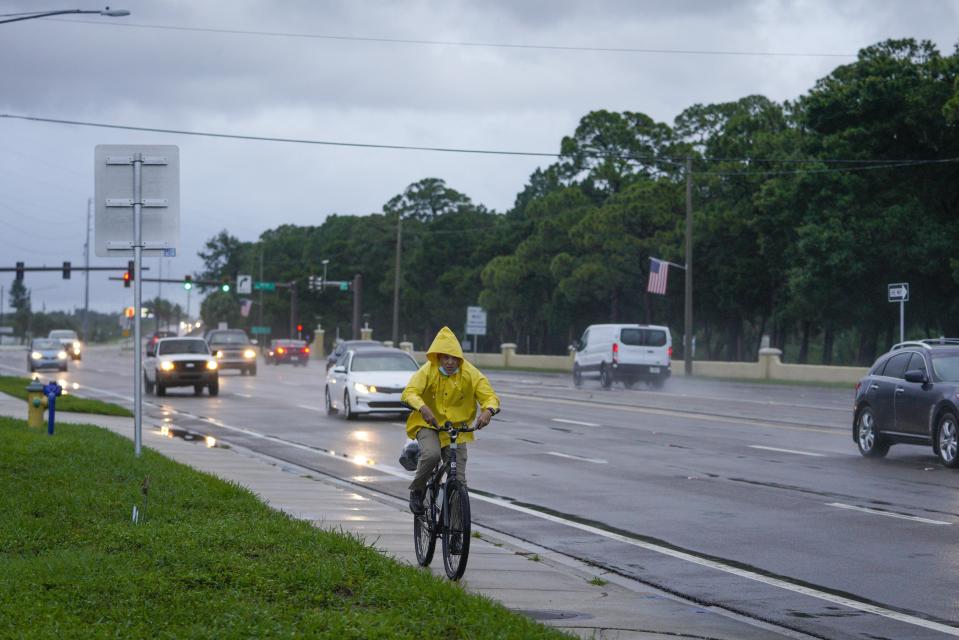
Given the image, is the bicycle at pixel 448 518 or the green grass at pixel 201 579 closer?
the green grass at pixel 201 579

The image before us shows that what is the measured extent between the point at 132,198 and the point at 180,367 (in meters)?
23.0

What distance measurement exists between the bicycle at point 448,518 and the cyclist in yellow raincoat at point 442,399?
0.08 m

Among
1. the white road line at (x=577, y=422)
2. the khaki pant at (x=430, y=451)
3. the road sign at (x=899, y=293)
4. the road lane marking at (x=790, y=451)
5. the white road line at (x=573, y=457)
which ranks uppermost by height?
the road sign at (x=899, y=293)

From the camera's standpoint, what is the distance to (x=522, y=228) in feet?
342

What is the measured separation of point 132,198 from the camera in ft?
49.5

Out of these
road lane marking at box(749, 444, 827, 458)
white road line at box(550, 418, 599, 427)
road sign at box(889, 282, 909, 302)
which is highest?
road sign at box(889, 282, 909, 302)

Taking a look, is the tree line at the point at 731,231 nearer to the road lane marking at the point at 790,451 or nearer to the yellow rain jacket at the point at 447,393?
the road lane marking at the point at 790,451

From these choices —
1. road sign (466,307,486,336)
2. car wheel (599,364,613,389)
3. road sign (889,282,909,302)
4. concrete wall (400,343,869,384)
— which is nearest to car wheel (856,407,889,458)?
road sign (889,282,909,302)

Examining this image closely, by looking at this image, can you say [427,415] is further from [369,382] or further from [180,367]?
[180,367]

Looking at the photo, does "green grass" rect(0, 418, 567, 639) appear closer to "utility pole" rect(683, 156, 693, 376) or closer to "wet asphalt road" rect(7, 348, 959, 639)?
"wet asphalt road" rect(7, 348, 959, 639)

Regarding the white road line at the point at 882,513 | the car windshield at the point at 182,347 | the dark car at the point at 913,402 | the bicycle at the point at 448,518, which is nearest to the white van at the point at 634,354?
the car windshield at the point at 182,347

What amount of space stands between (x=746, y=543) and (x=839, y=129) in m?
51.5

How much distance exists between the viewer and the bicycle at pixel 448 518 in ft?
28.5

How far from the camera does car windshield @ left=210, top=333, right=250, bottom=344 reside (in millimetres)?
56312
